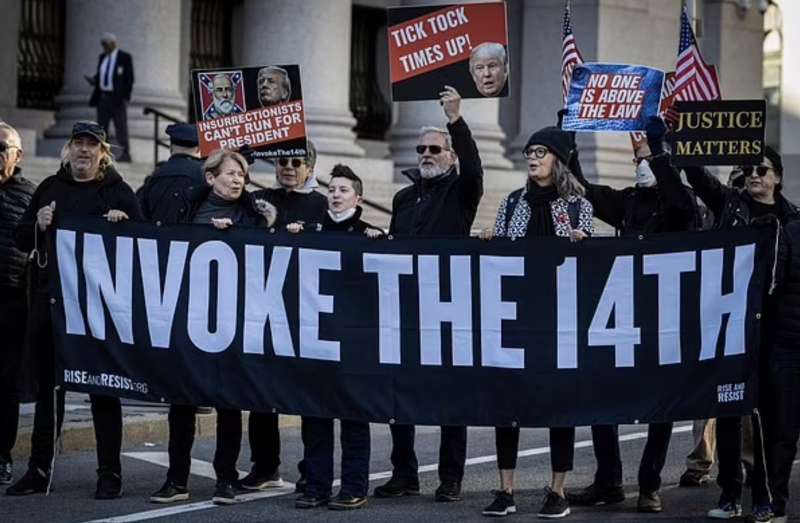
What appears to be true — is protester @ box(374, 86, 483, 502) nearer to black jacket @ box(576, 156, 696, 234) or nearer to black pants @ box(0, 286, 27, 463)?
black jacket @ box(576, 156, 696, 234)

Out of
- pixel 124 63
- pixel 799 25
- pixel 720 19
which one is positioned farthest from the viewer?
pixel 799 25

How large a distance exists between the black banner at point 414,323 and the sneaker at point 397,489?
71 centimetres

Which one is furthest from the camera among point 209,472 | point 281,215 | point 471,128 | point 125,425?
point 471,128

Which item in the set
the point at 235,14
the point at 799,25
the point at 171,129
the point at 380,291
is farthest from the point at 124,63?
the point at 799,25

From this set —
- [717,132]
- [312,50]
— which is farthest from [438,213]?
[312,50]

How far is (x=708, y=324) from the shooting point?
9.54 meters

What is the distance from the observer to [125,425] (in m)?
12.4

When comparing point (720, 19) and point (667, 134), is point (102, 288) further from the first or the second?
point (720, 19)

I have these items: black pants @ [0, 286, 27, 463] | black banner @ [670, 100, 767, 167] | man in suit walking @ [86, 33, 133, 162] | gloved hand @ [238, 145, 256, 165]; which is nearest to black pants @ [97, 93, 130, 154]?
man in suit walking @ [86, 33, 133, 162]

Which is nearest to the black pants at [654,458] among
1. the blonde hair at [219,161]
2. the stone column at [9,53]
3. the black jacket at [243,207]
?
the black jacket at [243,207]

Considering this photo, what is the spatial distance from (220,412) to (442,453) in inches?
48.8

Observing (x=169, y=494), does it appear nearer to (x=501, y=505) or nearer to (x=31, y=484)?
(x=31, y=484)

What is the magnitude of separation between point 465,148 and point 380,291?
0.88 metres

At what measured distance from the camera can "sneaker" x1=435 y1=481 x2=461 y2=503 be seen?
10125 mm
